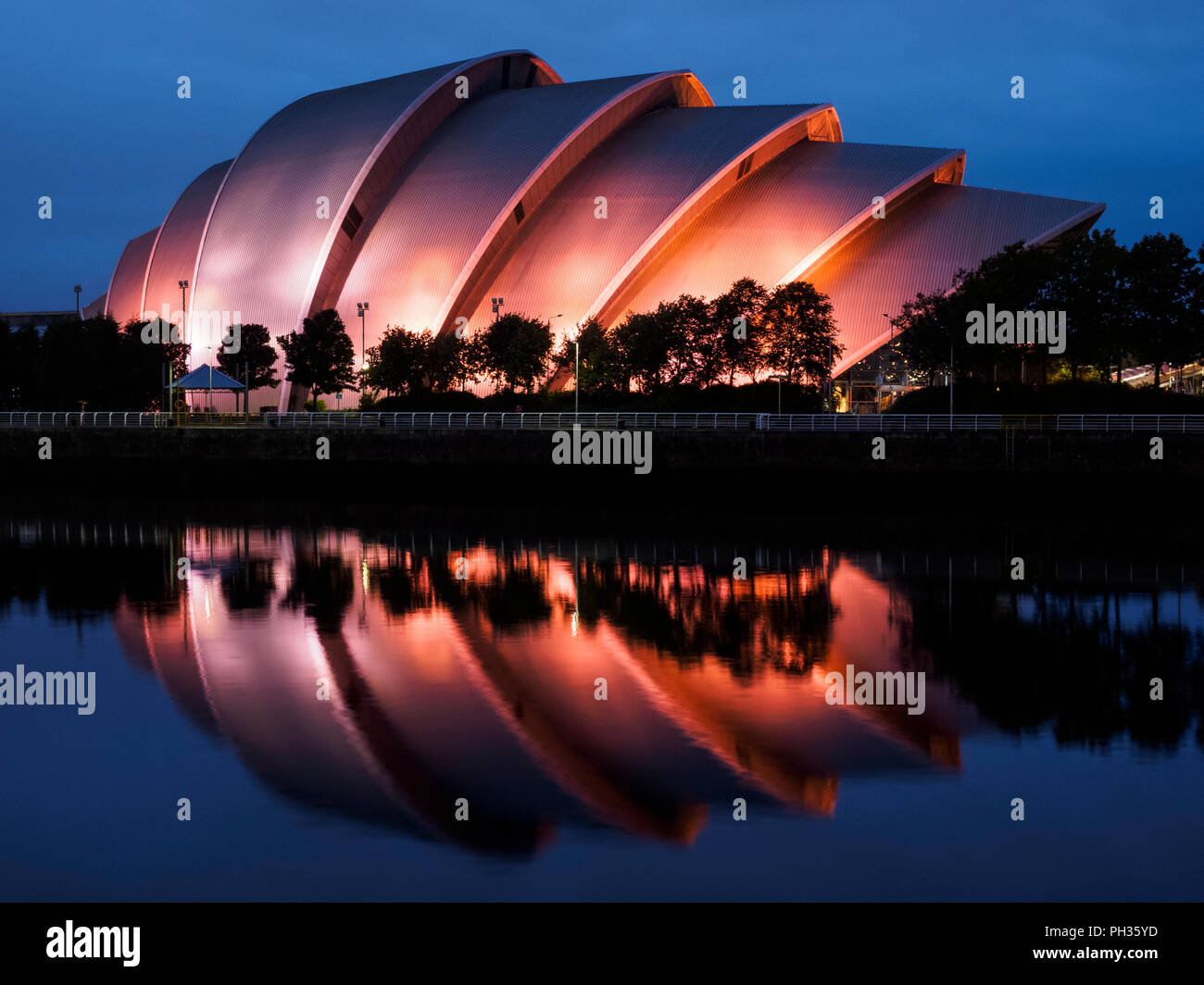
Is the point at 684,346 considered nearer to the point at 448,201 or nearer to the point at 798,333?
the point at 798,333

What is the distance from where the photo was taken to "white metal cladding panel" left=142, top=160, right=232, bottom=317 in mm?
72188

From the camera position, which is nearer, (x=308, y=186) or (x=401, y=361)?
(x=401, y=361)

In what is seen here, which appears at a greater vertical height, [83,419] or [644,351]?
[644,351]

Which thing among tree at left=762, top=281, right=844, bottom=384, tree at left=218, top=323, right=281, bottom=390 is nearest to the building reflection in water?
tree at left=762, top=281, right=844, bottom=384

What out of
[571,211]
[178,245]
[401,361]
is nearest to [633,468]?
[401,361]

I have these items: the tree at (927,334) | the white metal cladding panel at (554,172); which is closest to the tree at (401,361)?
the white metal cladding panel at (554,172)

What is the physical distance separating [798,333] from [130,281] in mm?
45155

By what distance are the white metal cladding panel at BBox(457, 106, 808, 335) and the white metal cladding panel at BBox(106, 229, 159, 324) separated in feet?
87.2

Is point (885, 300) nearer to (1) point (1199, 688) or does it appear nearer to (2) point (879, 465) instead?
(2) point (879, 465)

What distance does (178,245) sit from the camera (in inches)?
2916

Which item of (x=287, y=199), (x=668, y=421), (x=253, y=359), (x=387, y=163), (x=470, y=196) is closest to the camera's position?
(x=668, y=421)

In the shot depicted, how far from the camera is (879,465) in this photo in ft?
131

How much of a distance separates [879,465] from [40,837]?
3214 centimetres
